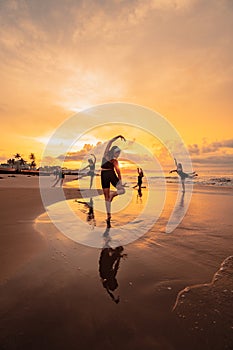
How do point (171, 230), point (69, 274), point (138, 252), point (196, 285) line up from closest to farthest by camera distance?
point (196, 285) → point (69, 274) → point (138, 252) → point (171, 230)

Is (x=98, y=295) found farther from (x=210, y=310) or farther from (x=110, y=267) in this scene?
(x=210, y=310)

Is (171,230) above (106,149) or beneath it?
beneath

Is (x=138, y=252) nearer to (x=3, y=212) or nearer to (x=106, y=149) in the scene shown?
(x=106, y=149)

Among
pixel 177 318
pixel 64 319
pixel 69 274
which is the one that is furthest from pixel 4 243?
pixel 177 318

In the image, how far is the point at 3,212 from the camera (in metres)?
7.73

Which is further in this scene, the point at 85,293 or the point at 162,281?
the point at 162,281

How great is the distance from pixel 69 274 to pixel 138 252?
1.59 meters

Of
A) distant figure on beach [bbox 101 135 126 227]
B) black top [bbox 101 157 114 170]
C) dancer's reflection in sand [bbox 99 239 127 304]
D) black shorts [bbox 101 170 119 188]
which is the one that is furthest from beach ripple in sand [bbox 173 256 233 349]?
black top [bbox 101 157 114 170]

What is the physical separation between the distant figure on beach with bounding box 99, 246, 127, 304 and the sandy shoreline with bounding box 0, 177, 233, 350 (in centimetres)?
7

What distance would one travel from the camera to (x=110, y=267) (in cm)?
364

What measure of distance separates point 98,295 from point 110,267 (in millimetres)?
910

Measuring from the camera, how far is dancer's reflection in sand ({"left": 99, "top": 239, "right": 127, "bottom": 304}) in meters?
2.93

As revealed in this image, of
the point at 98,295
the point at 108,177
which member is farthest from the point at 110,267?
the point at 108,177

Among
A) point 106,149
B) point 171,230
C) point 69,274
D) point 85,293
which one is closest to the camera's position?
point 85,293
